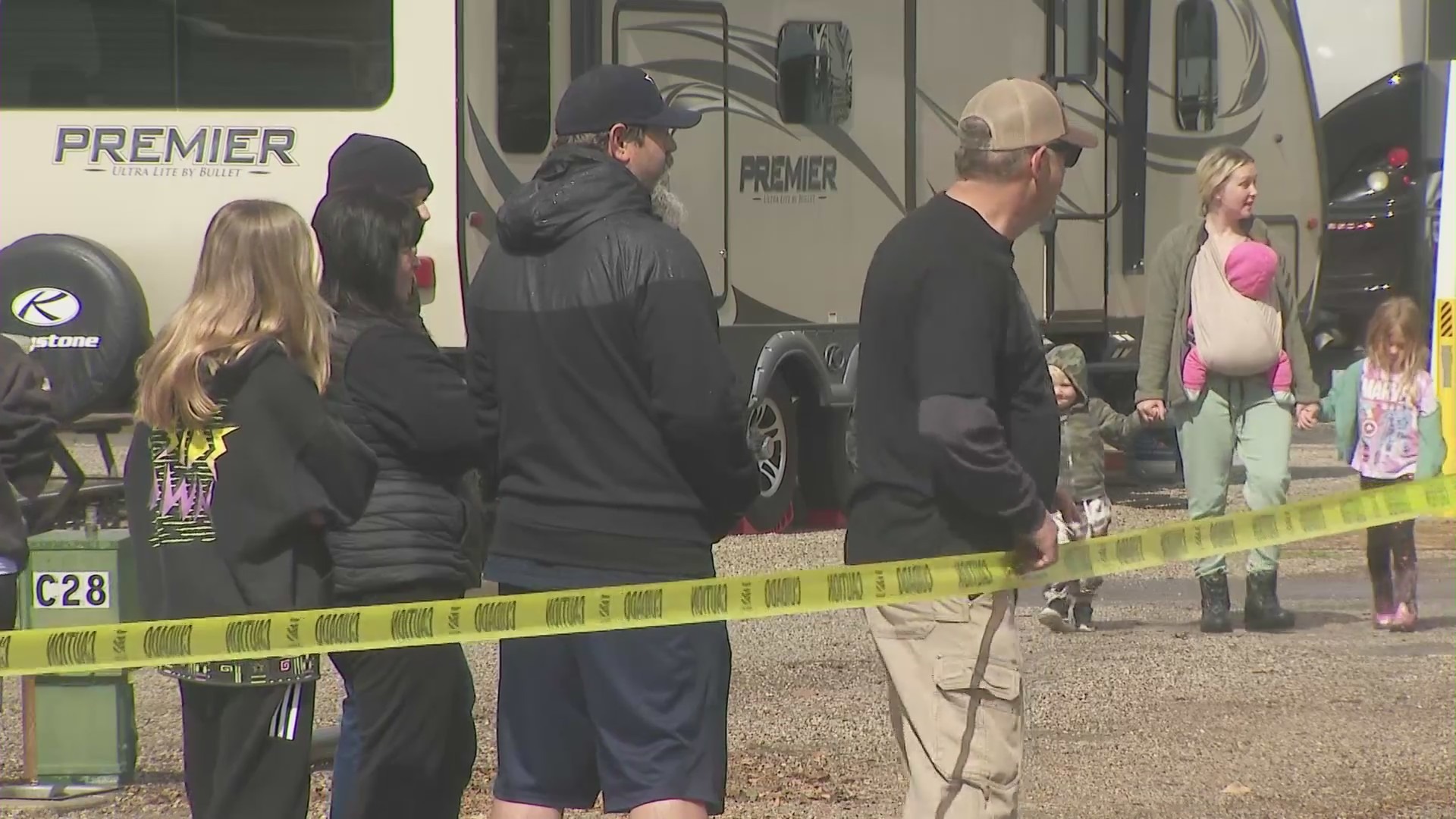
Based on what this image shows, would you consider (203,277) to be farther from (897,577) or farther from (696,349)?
(897,577)

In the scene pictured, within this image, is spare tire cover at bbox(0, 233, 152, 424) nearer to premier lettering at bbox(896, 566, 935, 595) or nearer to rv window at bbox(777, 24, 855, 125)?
rv window at bbox(777, 24, 855, 125)

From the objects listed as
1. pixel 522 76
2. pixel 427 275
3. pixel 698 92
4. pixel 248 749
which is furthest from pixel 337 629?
pixel 698 92

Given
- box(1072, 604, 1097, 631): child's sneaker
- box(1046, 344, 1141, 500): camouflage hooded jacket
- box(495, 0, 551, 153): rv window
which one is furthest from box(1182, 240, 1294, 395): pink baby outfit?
box(495, 0, 551, 153): rv window

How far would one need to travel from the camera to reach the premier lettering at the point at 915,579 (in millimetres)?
4203

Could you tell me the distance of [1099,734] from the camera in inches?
267

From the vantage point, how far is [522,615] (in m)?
4.24

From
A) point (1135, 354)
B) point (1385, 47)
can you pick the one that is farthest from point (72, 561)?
point (1385, 47)

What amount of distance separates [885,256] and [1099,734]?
2.99 m

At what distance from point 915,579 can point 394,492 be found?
108cm

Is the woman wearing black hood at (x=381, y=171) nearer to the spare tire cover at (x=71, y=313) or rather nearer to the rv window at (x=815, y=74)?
the spare tire cover at (x=71, y=313)

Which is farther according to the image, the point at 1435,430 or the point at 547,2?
the point at 547,2

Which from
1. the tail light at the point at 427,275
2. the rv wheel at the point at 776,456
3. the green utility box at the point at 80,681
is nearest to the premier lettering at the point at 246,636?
the green utility box at the point at 80,681

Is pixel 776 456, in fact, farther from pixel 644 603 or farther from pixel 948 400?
pixel 948 400

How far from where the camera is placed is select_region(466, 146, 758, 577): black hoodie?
13.6 feet
